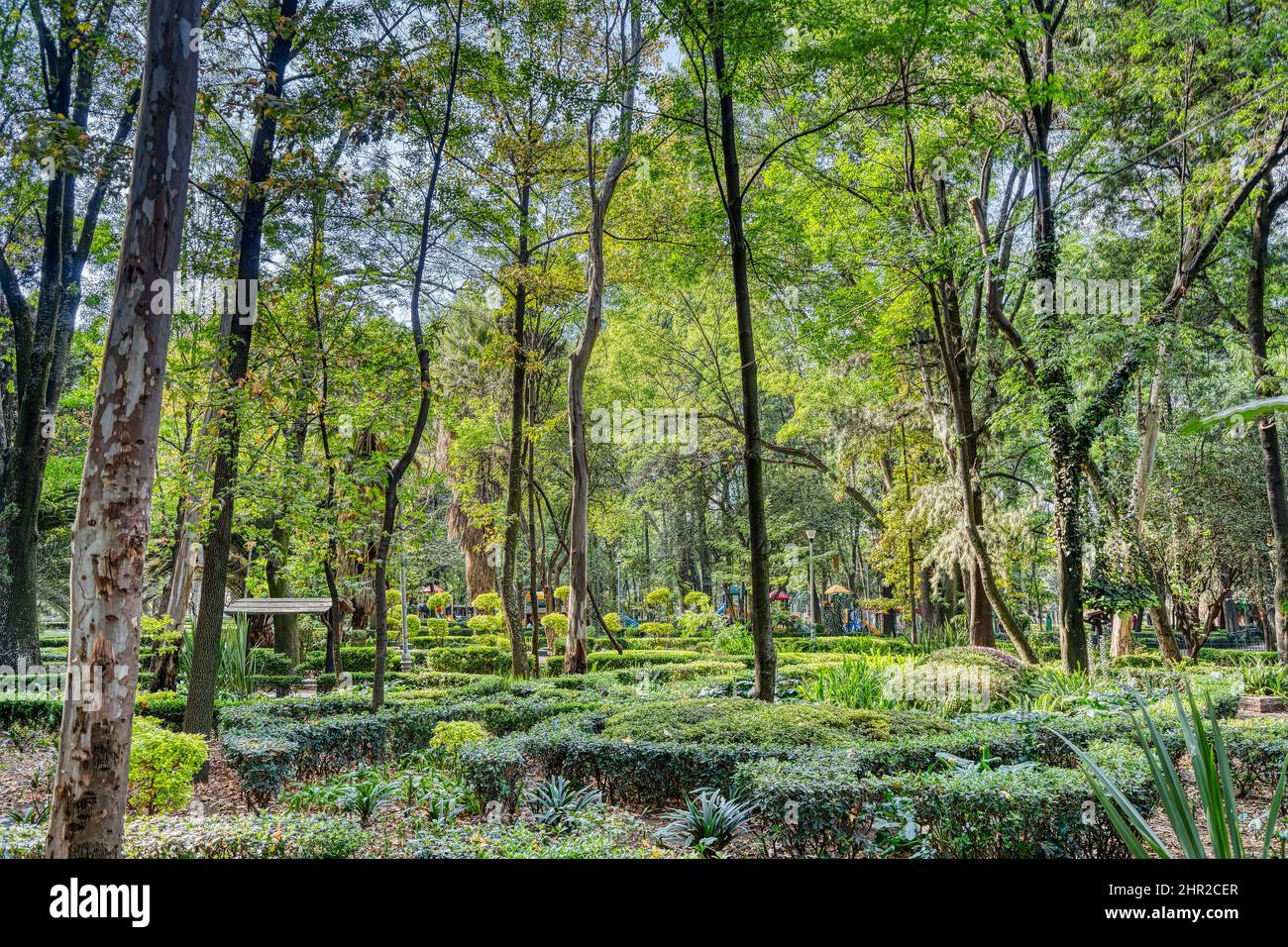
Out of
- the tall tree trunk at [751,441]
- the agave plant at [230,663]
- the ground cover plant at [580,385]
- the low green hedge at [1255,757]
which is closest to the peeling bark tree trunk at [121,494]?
the ground cover plant at [580,385]

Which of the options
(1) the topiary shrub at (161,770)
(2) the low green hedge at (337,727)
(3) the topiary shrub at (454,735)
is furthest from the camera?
(3) the topiary shrub at (454,735)

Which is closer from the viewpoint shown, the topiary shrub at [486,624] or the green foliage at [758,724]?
the green foliage at [758,724]

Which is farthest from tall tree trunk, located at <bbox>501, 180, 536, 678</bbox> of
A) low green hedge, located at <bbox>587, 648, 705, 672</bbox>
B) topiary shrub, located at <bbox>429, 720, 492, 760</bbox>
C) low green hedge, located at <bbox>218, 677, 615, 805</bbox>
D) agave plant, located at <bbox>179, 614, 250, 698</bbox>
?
topiary shrub, located at <bbox>429, 720, 492, 760</bbox>

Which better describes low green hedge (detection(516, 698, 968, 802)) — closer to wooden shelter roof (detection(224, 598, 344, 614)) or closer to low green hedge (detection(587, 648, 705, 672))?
wooden shelter roof (detection(224, 598, 344, 614))

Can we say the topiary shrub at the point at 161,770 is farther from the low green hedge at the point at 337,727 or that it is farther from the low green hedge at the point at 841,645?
the low green hedge at the point at 841,645

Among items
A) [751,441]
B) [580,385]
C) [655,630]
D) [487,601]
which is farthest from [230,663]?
[655,630]

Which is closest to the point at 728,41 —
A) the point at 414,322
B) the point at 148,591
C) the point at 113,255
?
the point at 414,322

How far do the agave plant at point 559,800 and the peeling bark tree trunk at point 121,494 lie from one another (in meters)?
2.25

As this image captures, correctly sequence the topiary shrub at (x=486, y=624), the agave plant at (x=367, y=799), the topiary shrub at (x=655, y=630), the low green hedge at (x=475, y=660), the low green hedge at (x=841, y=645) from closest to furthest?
1. the agave plant at (x=367, y=799)
2. the low green hedge at (x=475, y=660)
3. the low green hedge at (x=841, y=645)
4. the topiary shrub at (x=486, y=624)
5. the topiary shrub at (x=655, y=630)

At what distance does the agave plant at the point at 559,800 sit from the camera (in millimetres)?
4523

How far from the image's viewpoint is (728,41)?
6.26 metres

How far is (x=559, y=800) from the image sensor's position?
4.74 meters

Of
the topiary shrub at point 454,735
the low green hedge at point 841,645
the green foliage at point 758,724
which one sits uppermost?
the green foliage at point 758,724
